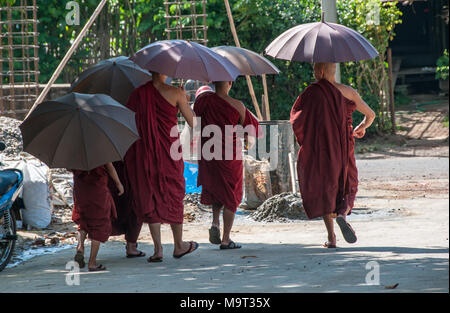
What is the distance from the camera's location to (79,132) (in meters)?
5.75

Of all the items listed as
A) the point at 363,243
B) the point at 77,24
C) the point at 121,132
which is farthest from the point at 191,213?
the point at 77,24

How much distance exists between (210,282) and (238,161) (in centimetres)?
190

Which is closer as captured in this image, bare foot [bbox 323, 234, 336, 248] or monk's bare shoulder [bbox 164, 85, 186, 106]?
monk's bare shoulder [bbox 164, 85, 186, 106]

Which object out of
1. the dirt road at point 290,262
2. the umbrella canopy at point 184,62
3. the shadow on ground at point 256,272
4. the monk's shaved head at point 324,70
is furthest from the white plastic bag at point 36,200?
the monk's shaved head at point 324,70

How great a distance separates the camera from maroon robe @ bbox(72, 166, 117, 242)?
5.97 m

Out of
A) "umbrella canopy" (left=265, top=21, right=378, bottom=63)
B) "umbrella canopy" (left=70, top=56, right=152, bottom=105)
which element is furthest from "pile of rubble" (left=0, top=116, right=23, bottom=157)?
"umbrella canopy" (left=265, top=21, right=378, bottom=63)

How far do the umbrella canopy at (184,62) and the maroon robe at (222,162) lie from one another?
18.5 inches

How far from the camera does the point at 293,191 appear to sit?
9.55 m

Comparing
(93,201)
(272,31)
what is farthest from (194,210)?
(272,31)

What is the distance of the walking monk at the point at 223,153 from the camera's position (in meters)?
6.84

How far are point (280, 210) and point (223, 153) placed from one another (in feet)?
6.37

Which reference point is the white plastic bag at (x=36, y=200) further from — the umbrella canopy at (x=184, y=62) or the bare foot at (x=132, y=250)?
the umbrella canopy at (x=184, y=62)

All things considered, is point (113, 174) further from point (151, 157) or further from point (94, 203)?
point (151, 157)

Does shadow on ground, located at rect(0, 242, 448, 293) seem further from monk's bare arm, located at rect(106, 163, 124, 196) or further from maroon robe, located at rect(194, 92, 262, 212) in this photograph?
monk's bare arm, located at rect(106, 163, 124, 196)
